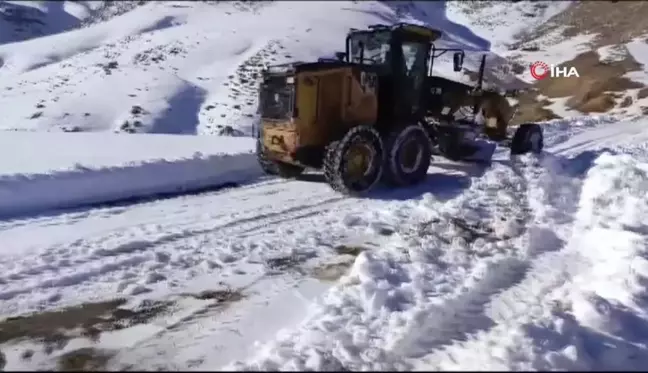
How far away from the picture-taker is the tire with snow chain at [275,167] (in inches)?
390

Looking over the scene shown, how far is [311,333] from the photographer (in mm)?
3912

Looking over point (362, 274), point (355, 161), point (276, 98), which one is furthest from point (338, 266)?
point (276, 98)

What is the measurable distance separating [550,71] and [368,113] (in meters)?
22.5

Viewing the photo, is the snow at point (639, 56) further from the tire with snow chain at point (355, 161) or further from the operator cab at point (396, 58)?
the tire with snow chain at point (355, 161)

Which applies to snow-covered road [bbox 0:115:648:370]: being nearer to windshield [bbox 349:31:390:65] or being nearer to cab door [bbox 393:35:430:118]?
cab door [bbox 393:35:430:118]

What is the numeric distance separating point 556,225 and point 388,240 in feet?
6.39

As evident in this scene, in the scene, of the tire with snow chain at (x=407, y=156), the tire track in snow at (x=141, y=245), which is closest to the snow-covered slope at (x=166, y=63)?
the tire with snow chain at (x=407, y=156)

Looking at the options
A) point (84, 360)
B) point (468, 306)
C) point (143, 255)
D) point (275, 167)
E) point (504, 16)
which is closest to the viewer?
point (84, 360)

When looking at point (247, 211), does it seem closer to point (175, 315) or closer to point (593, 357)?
point (175, 315)

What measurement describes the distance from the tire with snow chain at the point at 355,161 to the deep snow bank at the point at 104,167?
2.06 meters

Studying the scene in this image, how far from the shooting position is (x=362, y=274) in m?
4.98

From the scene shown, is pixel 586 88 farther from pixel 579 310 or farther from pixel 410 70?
pixel 579 310

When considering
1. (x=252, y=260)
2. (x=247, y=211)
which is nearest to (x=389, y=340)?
(x=252, y=260)

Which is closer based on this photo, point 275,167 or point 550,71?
point 275,167
